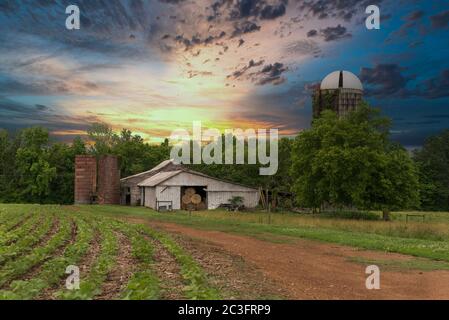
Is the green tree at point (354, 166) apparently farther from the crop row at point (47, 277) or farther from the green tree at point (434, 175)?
the green tree at point (434, 175)

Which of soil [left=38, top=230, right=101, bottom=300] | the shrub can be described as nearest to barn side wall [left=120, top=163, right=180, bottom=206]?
the shrub

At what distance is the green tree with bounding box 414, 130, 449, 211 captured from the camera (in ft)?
244

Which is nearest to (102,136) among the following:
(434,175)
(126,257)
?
(434,175)

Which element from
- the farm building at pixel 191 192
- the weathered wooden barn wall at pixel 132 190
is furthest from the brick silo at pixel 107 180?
the farm building at pixel 191 192

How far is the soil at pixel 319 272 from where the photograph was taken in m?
11.8

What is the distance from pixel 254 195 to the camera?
173 feet

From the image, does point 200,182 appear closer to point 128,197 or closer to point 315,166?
point 128,197

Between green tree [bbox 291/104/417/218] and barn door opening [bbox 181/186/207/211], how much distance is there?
10.3m

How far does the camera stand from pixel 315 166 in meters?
40.9

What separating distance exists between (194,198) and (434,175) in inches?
1756

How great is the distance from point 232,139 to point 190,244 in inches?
2429

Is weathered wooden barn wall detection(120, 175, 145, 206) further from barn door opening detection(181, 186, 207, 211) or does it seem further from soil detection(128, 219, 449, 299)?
soil detection(128, 219, 449, 299)
